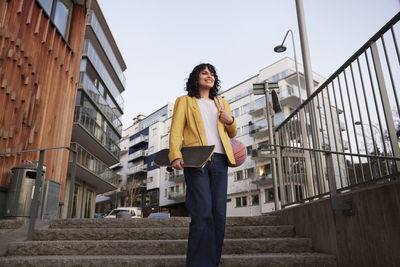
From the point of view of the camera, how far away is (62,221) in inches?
185

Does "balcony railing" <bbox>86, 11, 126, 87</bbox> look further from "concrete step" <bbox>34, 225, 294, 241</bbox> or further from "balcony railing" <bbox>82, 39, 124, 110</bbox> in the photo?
"concrete step" <bbox>34, 225, 294, 241</bbox>

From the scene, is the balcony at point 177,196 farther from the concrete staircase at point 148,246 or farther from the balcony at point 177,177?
the concrete staircase at point 148,246

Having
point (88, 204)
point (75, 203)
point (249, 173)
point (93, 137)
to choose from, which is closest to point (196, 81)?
point (93, 137)

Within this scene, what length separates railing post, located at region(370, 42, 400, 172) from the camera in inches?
100

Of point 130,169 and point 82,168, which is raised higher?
point 130,169

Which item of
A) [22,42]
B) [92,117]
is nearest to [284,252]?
[22,42]

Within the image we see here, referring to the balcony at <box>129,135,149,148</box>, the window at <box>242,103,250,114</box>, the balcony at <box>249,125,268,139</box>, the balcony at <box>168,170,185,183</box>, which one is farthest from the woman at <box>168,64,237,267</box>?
the balcony at <box>129,135,149,148</box>

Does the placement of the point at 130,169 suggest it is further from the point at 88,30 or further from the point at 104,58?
the point at 88,30

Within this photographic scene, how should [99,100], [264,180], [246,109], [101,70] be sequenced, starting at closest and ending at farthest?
[99,100], [101,70], [264,180], [246,109]

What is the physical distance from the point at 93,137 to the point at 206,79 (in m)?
21.5

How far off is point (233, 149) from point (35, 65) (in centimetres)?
820

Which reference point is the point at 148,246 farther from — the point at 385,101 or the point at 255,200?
the point at 255,200

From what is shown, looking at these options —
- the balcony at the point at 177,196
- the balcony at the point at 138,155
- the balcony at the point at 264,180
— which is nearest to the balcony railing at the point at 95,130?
the balcony at the point at 264,180

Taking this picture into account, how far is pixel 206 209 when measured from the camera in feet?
8.59
